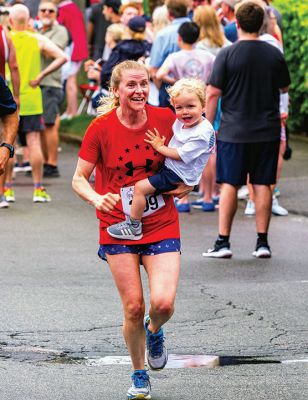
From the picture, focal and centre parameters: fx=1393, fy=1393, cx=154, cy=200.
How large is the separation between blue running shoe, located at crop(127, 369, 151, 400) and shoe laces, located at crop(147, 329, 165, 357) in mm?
209

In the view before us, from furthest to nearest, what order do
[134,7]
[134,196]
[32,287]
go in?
[134,7]
[32,287]
[134,196]

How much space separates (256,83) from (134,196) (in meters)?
4.59

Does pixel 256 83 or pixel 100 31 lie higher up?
pixel 256 83

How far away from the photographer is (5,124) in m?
7.37

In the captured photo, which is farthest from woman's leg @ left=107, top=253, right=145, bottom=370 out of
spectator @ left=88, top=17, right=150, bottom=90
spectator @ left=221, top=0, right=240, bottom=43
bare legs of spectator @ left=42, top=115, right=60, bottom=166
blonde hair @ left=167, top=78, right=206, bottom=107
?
bare legs of spectator @ left=42, top=115, right=60, bottom=166

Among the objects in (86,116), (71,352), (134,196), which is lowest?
(86,116)

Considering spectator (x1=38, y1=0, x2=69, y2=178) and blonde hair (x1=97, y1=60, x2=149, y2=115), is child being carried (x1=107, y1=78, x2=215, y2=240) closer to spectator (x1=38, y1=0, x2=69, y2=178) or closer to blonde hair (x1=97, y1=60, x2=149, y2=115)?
blonde hair (x1=97, y1=60, x2=149, y2=115)

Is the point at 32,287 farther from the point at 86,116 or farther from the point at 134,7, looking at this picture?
the point at 86,116

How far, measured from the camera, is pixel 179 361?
7.54 m

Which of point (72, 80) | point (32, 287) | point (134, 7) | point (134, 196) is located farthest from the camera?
point (72, 80)

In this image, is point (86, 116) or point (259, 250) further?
point (86, 116)

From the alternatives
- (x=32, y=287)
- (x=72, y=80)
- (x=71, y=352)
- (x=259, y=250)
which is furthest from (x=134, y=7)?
(x=71, y=352)

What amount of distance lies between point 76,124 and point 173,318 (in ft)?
43.5

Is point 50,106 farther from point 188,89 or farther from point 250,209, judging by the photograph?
point 188,89
